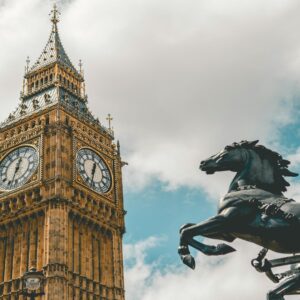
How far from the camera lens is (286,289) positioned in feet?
32.7

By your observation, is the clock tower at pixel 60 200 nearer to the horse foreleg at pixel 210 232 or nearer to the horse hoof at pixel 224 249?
the horse foreleg at pixel 210 232

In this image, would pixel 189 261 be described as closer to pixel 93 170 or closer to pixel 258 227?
pixel 258 227

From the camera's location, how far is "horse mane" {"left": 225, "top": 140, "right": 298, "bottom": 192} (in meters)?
11.5

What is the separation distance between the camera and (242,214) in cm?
1048

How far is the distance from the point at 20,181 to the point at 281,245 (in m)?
50.9

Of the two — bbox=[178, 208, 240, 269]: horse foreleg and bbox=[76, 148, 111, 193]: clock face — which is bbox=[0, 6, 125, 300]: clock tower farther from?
bbox=[178, 208, 240, 269]: horse foreleg

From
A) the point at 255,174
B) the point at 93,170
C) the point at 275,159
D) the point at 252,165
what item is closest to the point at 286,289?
the point at 255,174

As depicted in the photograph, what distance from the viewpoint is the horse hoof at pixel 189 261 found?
Answer: 10.3 m

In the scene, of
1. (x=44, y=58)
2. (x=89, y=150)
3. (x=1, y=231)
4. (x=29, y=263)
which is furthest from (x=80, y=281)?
(x=44, y=58)

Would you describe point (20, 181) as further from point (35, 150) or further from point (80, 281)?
point (80, 281)

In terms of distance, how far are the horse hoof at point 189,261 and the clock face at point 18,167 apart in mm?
49612

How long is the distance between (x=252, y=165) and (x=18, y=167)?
166 feet

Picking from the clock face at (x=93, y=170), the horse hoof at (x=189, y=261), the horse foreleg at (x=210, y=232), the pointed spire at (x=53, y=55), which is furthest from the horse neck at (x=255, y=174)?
the pointed spire at (x=53, y=55)

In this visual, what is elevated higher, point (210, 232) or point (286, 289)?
point (210, 232)
